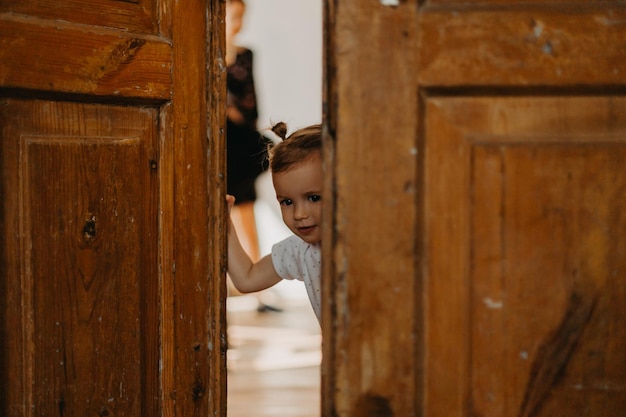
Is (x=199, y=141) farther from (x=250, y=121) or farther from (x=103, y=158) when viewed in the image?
(x=250, y=121)

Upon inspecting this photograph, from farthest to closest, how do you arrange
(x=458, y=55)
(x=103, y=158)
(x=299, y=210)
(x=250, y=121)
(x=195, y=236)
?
(x=250, y=121) → (x=299, y=210) → (x=195, y=236) → (x=103, y=158) → (x=458, y=55)

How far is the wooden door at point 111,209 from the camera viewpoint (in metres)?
1.25

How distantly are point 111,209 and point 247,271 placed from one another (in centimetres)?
65

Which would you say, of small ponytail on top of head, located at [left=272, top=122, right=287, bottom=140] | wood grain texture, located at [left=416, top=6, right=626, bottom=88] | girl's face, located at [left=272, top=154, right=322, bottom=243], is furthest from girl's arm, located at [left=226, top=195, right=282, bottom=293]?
wood grain texture, located at [left=416, top=6, right=626, bottom=88]

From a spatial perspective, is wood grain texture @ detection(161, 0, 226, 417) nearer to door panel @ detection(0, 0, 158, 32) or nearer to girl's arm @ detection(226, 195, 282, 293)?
door panel @ detection(0, 0, 158, 32)

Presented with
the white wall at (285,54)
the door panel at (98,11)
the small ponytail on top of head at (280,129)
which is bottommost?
the small ponytail on top of head at (280,129)

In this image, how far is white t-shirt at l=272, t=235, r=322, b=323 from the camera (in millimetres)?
1947

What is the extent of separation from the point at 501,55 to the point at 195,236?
0.75 m

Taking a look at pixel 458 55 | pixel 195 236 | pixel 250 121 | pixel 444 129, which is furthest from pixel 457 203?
pixel 250 121

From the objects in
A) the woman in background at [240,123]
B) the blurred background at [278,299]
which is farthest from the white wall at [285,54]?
the woman in background at [240,123]

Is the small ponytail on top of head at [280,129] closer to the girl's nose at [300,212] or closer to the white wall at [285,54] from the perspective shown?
the girl's nose at [300,212]

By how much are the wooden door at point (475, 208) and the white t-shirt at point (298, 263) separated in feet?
2.81

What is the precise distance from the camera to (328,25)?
1.08m

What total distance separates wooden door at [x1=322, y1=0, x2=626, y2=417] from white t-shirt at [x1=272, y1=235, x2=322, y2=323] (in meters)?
0.86
